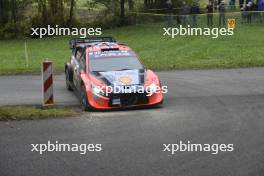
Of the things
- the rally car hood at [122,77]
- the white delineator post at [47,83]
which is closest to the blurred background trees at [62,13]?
the rally car hood at [122,77]

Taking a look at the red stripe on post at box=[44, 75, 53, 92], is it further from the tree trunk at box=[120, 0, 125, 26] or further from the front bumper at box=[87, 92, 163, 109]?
the tree trunk at box=[120, 0, 125, 26]

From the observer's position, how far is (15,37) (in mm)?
44250

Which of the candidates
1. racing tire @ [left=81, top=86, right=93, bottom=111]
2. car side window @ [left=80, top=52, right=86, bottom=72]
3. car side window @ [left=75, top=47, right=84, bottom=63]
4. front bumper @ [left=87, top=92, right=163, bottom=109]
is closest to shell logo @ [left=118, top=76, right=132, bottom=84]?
front bumper @ [left=87, top=92, right=163, bottom=109]

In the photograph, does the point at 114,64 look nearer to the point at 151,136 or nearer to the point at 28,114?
the point at 28,114

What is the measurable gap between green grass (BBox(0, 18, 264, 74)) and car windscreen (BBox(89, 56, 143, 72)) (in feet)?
24.7

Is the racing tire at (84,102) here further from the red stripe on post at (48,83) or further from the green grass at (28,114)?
the green grass at (28,114)

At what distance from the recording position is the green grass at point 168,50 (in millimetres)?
24422

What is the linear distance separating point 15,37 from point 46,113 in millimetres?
32154

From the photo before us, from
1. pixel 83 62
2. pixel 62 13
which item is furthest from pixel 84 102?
pixel 62 13

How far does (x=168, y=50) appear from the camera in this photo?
30.0 meters

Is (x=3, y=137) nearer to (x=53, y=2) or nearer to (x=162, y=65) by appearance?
(x=162, y=65)

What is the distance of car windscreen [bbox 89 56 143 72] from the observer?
619 inches

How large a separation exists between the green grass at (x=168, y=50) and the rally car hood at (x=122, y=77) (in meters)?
8.25

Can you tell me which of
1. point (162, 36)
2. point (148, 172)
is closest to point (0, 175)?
point (148, 172)
